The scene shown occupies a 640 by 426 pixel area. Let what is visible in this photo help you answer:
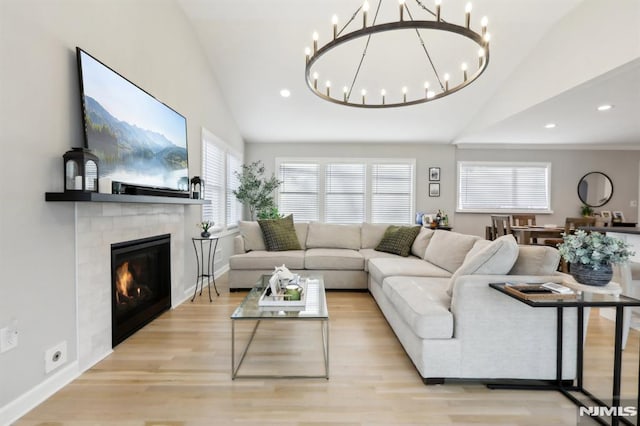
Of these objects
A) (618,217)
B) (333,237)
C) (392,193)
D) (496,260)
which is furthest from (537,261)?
(618,217)

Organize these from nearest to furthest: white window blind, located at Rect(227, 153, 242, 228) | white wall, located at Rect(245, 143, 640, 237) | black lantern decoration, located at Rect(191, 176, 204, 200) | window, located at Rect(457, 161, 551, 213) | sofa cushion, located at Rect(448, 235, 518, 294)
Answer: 1. sofa cushion, located at Rect(448, 235, 518, 294)
2. black lantern decoration, located at Rect(191, 176, 204, 200)
3. white window blind, located at Rect(227, 153, 242, 228)
4. white wall, located at Rect(245, 143, 640, 237)
5. window, located at Rect(457, 161, 551, 213)

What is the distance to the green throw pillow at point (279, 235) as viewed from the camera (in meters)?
4.57

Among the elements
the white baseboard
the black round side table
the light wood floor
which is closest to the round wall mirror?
the light wood floor

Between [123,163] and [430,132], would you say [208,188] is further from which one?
[430,132]

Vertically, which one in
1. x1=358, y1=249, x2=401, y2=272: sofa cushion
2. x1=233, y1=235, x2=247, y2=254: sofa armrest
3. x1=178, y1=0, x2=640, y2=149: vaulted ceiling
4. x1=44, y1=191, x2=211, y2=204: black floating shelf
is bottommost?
x1=358, y1=249, x2=401, y2=272: sofa cushion

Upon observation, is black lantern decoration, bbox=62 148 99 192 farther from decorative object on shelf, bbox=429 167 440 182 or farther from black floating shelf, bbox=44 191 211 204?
decorative object on shelf, bbox=429 167 440 182

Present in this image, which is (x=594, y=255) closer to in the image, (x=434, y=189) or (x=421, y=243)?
(x=421, y=243)

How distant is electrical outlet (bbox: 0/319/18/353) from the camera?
1.63m

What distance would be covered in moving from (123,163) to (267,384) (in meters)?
2.02

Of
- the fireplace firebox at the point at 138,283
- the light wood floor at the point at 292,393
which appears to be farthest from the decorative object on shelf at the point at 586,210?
the fireplace firebox at the point at 138,283

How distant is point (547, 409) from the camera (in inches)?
72.6

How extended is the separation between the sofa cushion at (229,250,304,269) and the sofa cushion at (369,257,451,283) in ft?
3.30

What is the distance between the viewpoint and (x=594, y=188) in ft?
22.5

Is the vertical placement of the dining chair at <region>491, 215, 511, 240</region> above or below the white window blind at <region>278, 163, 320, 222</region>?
below
